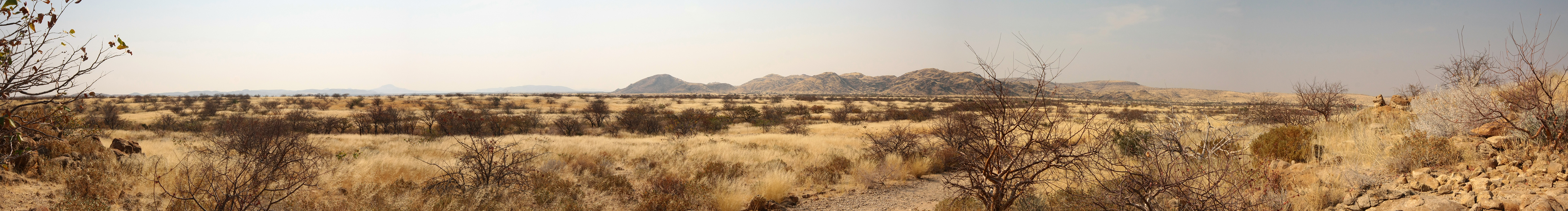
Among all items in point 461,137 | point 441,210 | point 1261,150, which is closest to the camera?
point 441,210

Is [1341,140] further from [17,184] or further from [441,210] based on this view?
[17,184]

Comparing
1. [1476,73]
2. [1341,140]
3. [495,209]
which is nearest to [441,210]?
[495,209]

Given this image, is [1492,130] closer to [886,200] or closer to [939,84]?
[939,84]

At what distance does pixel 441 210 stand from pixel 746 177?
565cm

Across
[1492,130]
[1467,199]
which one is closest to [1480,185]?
[1467,199]

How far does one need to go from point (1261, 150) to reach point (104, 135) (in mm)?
29115

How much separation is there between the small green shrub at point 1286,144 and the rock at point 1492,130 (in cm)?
178

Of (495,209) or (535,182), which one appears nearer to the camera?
(495,209)

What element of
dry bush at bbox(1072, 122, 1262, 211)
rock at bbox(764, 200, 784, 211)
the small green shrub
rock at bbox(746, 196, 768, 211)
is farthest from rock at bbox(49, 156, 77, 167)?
the small green shrub

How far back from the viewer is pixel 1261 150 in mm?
9234

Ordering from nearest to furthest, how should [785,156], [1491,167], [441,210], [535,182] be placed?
[1491,167], [441,210], [535,182], [785,156]

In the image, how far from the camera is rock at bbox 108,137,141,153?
34.4ft

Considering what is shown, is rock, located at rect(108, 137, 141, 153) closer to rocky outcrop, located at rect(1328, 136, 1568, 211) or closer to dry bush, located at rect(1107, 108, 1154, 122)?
rocky outcrop, located at rect(1328, 136, 1568, 211)

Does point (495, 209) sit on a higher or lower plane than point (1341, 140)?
lower
